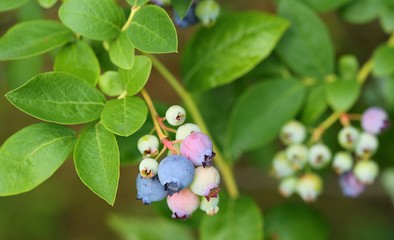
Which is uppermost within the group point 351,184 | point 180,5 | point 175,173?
point 180,5

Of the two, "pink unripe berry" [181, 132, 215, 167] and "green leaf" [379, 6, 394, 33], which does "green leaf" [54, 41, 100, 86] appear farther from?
"green leaf" [379, 6, 394, 33]

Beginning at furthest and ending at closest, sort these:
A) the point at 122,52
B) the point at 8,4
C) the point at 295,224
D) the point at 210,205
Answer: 1. the point at 295,224
2. the point at 8,4
3. the point at 122,52
4. the point at 210,205

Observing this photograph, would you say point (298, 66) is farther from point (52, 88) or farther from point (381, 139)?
point (52, 88)

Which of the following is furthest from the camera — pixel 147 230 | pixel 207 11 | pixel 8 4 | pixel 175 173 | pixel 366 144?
pixel 147 230

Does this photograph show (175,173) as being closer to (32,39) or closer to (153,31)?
(153,31)

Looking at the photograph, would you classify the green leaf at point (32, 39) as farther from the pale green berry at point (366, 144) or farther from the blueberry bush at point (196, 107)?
the pale green berry at point (366, 144)

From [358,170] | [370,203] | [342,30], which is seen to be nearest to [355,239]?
[370,203]

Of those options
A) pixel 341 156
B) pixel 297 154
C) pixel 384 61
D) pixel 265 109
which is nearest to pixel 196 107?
pixel 265 109

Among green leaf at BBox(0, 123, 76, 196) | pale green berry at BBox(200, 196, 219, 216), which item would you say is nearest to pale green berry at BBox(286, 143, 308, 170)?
pale green berry at BBox(200, 196, 219, 216)
